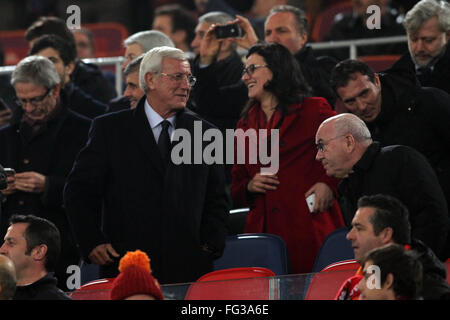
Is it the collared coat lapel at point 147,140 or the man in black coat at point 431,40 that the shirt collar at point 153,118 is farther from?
the man in black coat at point 431,40

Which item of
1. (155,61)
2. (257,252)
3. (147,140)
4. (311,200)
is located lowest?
(257,252)

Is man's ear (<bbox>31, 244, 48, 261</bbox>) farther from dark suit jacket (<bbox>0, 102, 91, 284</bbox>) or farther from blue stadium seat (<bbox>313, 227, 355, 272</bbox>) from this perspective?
blue stadium seat (<bbox>313, 227, 355, 272</bbox>)

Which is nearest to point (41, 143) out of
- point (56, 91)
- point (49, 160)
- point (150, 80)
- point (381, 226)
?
point (49, 160)

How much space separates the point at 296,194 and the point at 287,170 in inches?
5.2

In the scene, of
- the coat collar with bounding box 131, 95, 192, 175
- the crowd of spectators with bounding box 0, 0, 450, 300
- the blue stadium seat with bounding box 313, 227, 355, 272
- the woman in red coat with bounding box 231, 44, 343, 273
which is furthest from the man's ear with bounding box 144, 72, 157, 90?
the blue stadium seat with bounding box 313, 227, 355, 272

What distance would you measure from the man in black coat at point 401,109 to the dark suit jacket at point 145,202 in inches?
33.3

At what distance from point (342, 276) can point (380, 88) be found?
4.87 ft

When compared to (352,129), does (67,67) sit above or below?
above

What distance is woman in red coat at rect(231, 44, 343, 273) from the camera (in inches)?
208

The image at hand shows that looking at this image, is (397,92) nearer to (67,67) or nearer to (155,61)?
(155,61)

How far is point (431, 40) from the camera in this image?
5562 mm

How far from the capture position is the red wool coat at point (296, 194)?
5277mm

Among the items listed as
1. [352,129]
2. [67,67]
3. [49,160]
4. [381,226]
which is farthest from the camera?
[67,67]
